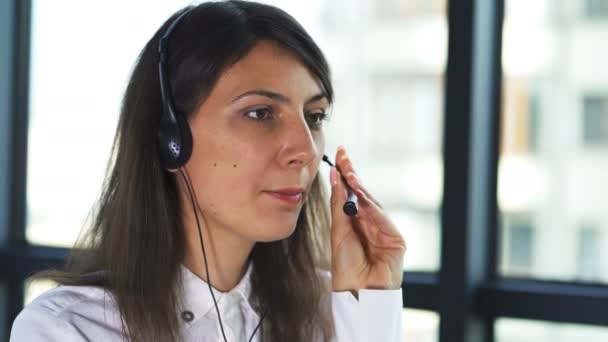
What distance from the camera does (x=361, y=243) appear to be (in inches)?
65.5

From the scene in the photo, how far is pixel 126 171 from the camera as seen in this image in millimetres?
1527

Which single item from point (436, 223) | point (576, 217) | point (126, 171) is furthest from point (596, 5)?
point (126, 171)

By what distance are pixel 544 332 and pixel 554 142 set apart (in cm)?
49

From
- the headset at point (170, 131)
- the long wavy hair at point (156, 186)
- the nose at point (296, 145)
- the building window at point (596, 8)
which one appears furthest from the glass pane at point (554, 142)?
the headset at point (170, 131)

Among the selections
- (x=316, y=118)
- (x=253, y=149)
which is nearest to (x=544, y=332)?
(x=316, y=118)

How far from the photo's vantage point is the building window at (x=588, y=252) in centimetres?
220

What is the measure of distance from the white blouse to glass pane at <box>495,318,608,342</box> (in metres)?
0.73

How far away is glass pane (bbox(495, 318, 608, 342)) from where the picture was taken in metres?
2.19

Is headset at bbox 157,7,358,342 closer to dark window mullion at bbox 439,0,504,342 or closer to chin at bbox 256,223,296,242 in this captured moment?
chin at bbox 256,223,296,242

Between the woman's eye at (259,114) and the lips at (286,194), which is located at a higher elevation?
the woman's eye at (259,114)

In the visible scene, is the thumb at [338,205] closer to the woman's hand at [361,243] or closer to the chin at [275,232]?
the woman's hand at [361,243]

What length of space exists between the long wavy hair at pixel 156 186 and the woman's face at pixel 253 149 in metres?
0.04

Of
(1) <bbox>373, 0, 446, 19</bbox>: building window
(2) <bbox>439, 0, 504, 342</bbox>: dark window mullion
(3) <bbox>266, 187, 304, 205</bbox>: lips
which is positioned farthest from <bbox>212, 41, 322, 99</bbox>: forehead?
(1) <bbox>373, 0, 446, 19</bbox>: building window

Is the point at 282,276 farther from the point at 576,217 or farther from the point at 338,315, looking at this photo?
the point at 576,217
